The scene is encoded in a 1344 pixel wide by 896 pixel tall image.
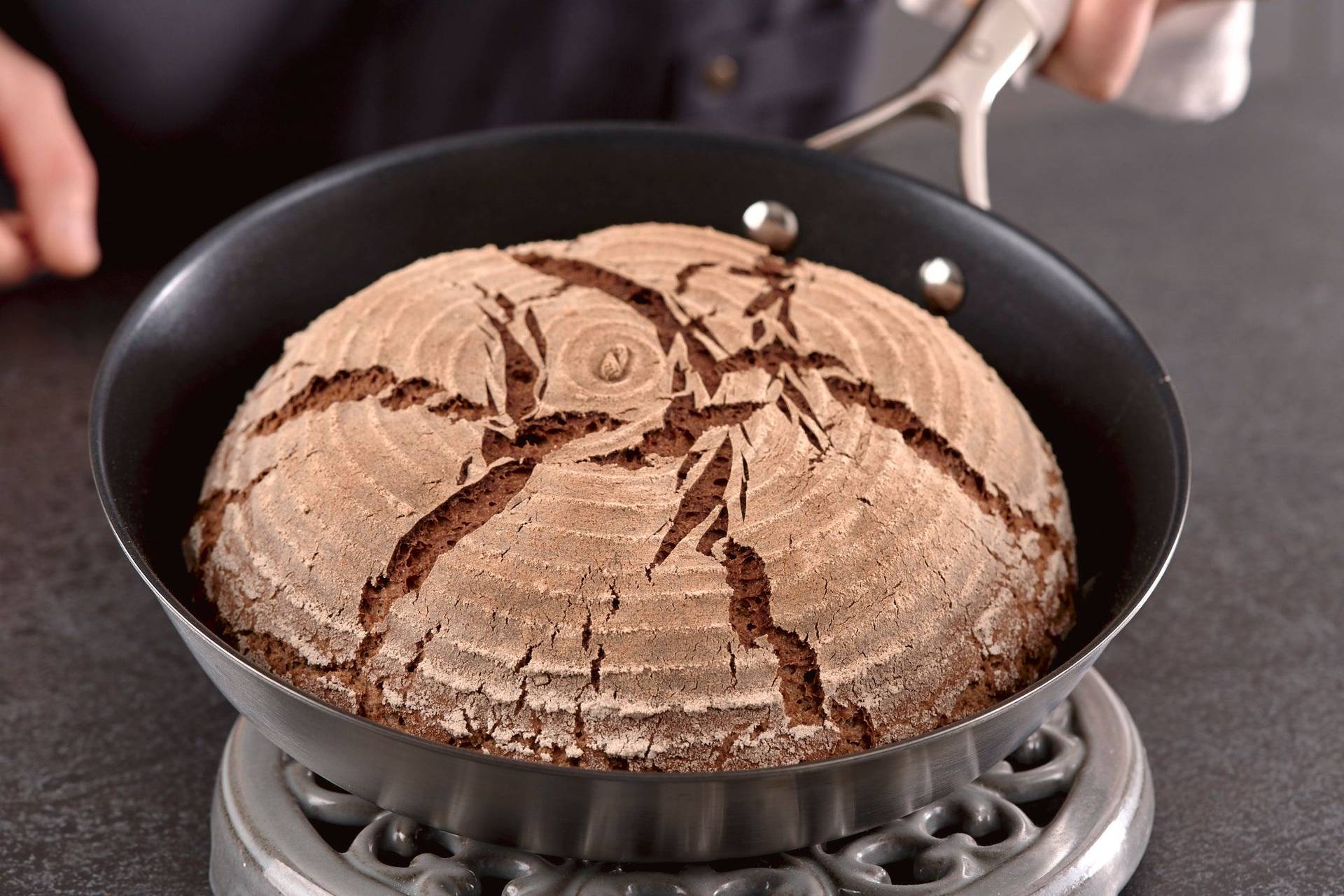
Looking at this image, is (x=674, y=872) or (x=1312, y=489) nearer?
(x=674, y=872)

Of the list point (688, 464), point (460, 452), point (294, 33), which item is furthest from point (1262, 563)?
point (294, 33)

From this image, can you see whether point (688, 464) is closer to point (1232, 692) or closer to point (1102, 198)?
point (1232, 692)

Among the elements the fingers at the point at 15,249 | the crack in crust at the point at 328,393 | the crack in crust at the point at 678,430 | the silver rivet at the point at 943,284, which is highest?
the silver rivet at the point at 943,284

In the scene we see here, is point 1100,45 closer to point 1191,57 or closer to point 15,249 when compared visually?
point 1191,57

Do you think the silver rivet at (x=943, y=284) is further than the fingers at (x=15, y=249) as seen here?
No

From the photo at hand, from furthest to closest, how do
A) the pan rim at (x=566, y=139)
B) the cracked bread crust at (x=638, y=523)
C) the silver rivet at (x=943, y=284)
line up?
the silver rivet at (x=943, y=284) < the cracked bread crust at (x=638, y=523) < the pan rim at (x=566, y=139)

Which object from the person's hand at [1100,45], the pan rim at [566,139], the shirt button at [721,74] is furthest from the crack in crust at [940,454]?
the shirt button at [721,74]

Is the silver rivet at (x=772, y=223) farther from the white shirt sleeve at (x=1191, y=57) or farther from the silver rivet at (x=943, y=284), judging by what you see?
the white shirt sleeve at (x=1191, y=57)

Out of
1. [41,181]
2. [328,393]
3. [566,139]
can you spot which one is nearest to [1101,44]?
[566,139]
